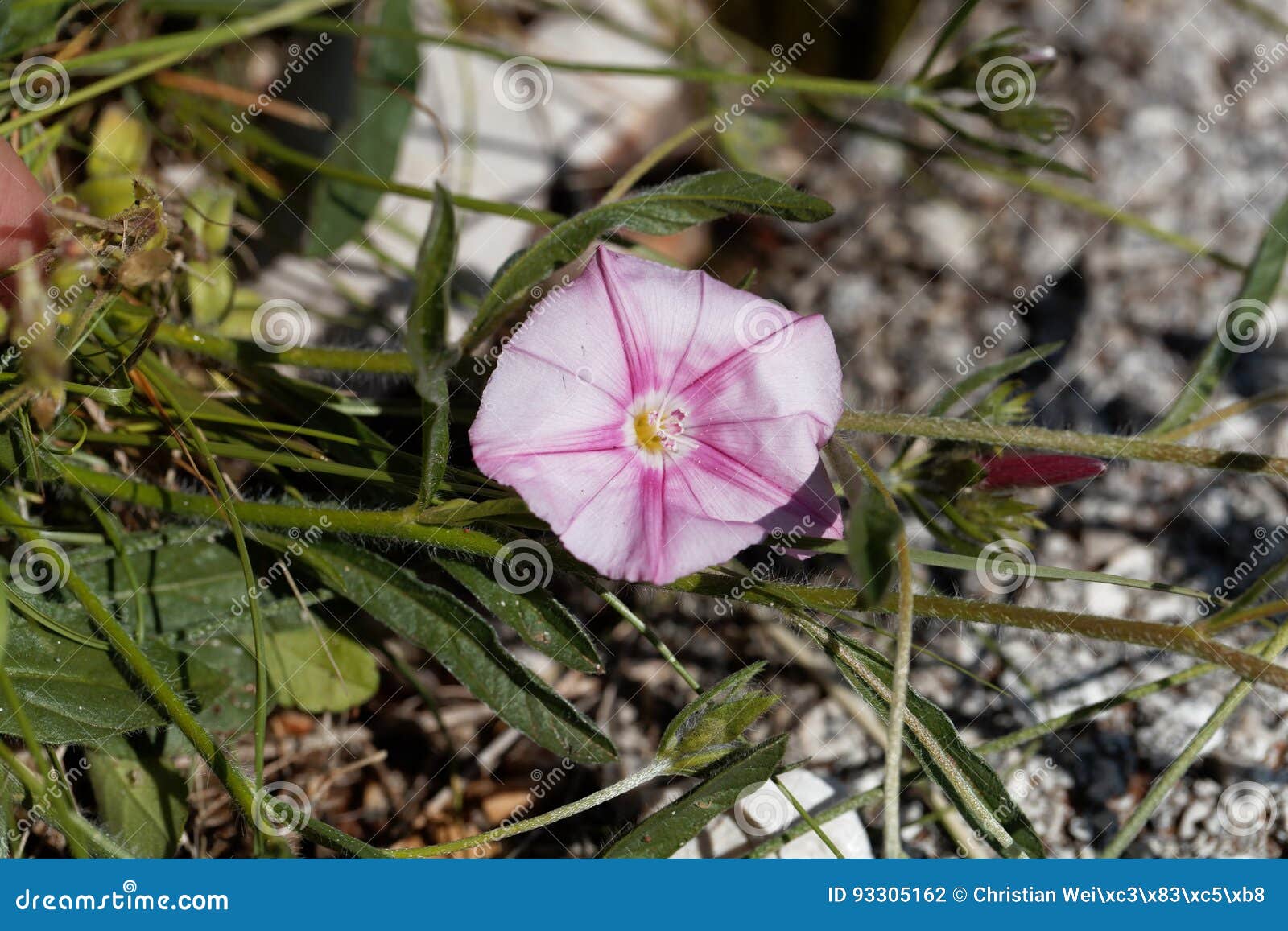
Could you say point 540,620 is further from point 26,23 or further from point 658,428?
point 26,23

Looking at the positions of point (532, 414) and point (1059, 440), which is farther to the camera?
point (1059, 440)

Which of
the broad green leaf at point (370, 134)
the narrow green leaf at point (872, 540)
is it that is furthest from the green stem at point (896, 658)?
the broad green leaf at point (370, 134)

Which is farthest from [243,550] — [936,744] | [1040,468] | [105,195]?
[1040,468]

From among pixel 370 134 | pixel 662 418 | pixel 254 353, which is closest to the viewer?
pixel 662 418

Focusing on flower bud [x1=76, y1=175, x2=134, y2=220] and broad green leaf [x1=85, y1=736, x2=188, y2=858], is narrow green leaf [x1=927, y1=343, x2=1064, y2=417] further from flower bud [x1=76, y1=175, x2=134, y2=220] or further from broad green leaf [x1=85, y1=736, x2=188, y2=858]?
flower bud [x1=76, y1=175, x2=134, y2=220]

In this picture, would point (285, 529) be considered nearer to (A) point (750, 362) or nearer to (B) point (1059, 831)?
(A) point (750, 362)

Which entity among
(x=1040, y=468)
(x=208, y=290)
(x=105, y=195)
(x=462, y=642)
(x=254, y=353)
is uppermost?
(x=105, y=195)

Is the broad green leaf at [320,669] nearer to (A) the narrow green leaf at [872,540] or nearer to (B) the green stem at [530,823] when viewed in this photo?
(B) the green stem at [530,823]
